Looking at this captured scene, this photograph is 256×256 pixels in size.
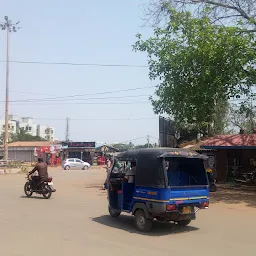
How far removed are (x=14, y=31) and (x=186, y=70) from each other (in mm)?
31230

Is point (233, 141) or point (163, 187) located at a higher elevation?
point (233, 141)

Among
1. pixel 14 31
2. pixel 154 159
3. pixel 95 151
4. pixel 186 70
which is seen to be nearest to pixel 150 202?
pixel 154 159

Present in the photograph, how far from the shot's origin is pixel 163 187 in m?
8.48

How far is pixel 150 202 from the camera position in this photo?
28.6 ft

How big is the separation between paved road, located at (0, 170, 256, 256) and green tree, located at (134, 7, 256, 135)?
20.9 feet

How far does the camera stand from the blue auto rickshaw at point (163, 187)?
8.58 meters

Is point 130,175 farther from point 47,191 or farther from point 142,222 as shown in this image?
point 47,191

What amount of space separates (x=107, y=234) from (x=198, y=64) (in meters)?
10.8

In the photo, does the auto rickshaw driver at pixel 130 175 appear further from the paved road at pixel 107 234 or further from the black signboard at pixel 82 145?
the black signboard at pixel 82 145

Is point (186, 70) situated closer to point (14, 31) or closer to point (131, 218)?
point (131, 218)

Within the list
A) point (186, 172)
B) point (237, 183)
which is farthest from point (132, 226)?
point (237, 183)

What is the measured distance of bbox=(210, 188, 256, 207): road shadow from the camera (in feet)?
49.0

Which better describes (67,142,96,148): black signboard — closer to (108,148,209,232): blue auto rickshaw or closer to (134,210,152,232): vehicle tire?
(108,148,209,232): blue auto rickshaw

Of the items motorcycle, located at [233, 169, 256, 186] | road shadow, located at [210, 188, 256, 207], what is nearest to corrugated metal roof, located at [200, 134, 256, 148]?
motorcycle, located at [233, 169, 256, 186]
